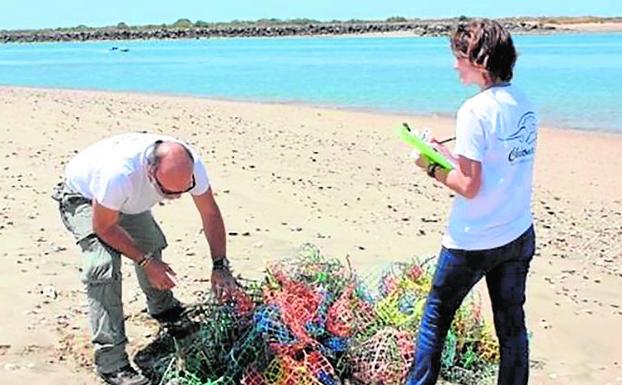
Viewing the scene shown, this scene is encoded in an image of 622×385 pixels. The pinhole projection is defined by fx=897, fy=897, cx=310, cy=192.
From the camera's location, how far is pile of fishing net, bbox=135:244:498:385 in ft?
13.5

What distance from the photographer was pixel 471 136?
11.1 feet

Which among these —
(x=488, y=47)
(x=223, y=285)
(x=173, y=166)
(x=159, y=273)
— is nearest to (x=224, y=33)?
(x=223, y=285)

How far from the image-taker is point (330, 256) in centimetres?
665

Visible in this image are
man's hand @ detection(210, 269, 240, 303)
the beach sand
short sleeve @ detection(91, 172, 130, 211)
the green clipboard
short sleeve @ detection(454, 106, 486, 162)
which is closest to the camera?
short sleeve @ detection(454, 106, 486, 162)

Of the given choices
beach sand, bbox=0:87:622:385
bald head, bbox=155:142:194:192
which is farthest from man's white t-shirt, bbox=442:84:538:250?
beach sand, bbox=0:87:622:385

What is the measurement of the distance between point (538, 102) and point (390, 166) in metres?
10.9

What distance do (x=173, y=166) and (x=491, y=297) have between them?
1.47 meters

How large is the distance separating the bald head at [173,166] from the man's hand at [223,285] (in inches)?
27.1

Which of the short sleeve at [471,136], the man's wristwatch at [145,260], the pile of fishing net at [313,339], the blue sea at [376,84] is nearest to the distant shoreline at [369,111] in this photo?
the blue sea at [376,84]

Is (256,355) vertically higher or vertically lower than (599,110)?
higher

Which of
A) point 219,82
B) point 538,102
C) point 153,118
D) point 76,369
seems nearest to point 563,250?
point 76,369

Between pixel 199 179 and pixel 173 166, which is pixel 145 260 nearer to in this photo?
pixel 199 179

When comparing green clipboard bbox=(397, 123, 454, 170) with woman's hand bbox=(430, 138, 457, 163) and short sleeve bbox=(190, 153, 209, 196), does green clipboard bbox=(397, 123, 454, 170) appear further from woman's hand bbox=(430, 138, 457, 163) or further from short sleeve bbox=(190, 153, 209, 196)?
short sleeve bbox=(190, 153, 209, 196)

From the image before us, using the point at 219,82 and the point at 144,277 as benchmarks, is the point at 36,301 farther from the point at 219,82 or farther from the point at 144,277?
the point at 219,82
